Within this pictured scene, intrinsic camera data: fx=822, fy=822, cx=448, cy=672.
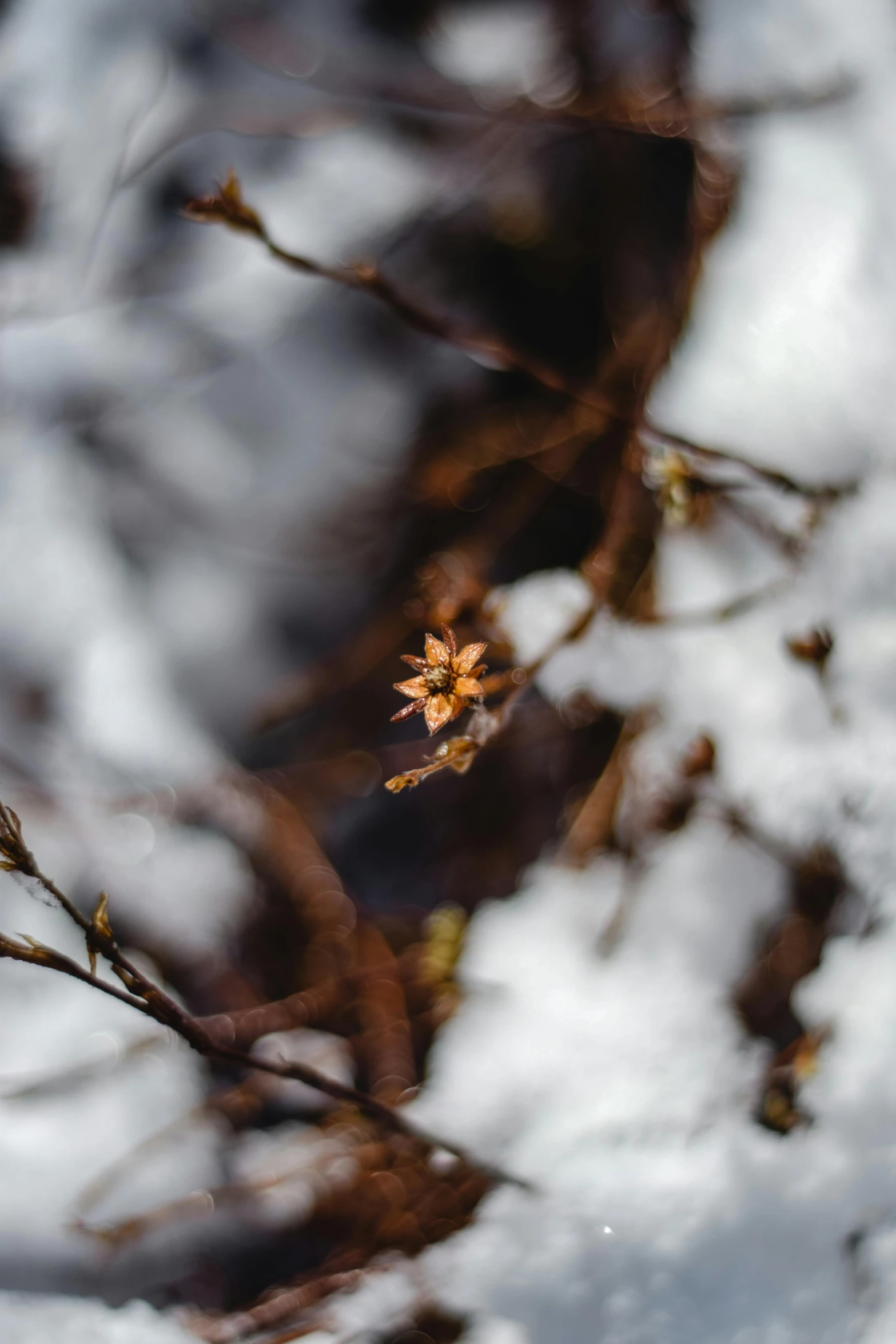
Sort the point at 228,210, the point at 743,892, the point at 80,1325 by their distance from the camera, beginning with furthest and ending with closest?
the point at 743,892, the point at 80,1325, the point at 228,210

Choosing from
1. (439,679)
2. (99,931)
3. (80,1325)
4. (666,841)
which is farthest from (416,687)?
(80,1325)

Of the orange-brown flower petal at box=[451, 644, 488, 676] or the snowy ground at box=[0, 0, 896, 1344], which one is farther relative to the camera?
the snowy ground at box=[0, 0, 896, 1344]

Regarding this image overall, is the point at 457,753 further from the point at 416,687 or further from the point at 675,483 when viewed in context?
the point at 675,483

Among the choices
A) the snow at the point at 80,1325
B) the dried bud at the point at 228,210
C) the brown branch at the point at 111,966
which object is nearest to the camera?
the brown branch at the point at 111,966

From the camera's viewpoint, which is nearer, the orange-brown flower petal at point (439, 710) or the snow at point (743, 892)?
the orange-brown flower petal at point (439, 710)

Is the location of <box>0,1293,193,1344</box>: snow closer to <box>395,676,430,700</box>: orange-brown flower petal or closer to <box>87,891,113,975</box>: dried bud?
<box>87,891,113,975</box>: dried bud

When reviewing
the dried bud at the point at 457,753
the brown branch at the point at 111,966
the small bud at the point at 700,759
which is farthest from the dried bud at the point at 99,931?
the small bud at the point at 700,759

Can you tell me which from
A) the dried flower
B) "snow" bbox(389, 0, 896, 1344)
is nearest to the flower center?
the dried flower

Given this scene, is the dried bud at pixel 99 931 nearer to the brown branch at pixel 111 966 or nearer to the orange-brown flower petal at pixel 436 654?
the brown branch at pixel 111 966
